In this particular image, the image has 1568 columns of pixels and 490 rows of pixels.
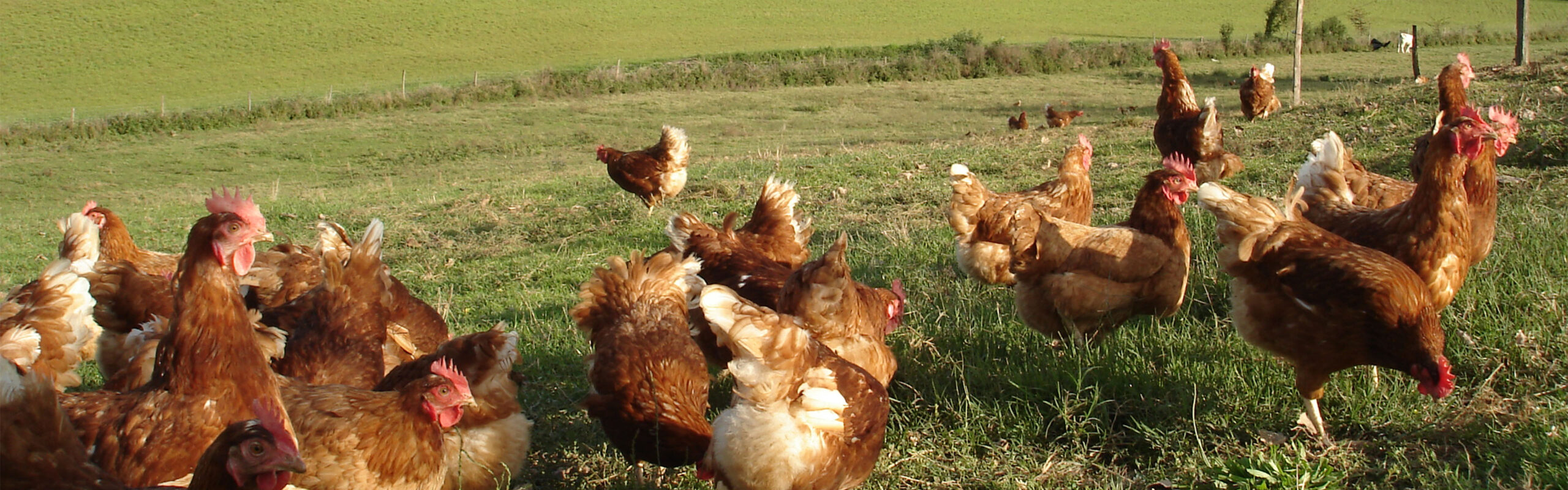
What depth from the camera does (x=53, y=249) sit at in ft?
36.2

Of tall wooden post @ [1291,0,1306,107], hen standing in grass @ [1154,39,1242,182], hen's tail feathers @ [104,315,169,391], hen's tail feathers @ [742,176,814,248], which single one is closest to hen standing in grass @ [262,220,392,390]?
hen's tail feathers @ [104,315,169,391]

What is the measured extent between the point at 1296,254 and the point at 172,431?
4501 mm

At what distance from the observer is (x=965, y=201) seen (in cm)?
623

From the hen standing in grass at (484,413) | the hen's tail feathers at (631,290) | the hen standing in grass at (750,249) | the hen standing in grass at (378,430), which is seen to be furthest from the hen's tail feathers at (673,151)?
the hen standing in grass at (378,430)

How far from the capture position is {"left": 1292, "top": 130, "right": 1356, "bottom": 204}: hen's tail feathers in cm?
526

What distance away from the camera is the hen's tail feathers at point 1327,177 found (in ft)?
17.3

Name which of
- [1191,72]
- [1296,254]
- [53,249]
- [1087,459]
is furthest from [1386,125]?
[1191,72]

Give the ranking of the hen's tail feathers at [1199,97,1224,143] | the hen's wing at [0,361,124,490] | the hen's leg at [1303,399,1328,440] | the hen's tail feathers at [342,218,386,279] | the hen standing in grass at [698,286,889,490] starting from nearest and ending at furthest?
the hen's wing at [0,361,124,490], the hen standing in grass at [698,286,889,490], the hen's leg at [1303,399,1328,440], the hen's tail feathers at [342,218,386,279], the hen's tail feathers at [1199,97,1224,143]

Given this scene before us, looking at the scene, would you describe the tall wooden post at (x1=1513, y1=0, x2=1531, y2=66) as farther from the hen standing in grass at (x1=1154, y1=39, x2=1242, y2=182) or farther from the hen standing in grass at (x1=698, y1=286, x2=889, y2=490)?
the hen standing in grass at (x1=698, y1=286, x2=889, y2=490)

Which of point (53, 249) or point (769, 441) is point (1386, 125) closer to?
point (769, 441)

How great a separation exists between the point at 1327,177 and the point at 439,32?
44.3 meters

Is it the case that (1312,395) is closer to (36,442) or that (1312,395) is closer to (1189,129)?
(36,442)

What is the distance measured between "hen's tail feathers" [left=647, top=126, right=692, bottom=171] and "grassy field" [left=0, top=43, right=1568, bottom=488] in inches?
17.8

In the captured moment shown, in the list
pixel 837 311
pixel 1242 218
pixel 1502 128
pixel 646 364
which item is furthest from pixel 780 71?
pixel 646 364
